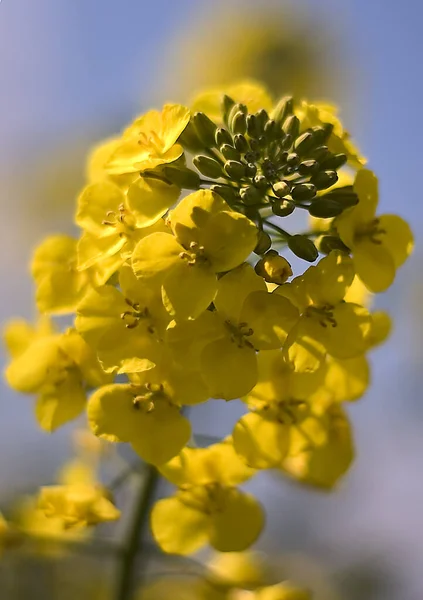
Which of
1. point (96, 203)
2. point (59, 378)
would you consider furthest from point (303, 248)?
point (59, 378)

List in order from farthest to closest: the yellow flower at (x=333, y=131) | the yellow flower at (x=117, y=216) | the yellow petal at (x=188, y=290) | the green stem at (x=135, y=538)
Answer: the green stem at (x=135, y=538), the yellow flower at (x=333, y=131), the yellow flower at (x=117, y=216), the yellow petal at (x=188, y=290)

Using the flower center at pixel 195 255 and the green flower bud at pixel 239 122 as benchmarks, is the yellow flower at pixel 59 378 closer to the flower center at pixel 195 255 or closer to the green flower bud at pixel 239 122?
the flower center at pixel 195 255

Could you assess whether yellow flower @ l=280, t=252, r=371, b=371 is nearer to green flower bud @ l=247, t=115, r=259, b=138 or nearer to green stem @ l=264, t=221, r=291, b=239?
green stem @ l=264, t=221, r=291, b=239

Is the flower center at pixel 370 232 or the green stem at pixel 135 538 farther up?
the flower center at pixel 370 232

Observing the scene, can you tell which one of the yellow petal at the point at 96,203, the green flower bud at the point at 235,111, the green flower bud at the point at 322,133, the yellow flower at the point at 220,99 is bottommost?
the yellow petal at the point at 96,203

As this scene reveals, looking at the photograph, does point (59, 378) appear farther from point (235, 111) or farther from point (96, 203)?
point (235, 111)

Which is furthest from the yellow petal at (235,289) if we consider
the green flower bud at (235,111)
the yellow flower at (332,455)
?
the yellow flower at (332,455)
